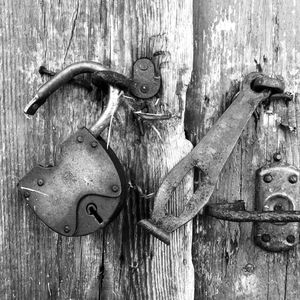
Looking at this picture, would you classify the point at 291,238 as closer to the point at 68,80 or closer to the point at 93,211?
the point at 93,211

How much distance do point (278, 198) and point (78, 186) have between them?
1.40 feet

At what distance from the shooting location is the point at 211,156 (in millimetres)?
992

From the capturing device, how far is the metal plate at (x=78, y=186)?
963 millimetres

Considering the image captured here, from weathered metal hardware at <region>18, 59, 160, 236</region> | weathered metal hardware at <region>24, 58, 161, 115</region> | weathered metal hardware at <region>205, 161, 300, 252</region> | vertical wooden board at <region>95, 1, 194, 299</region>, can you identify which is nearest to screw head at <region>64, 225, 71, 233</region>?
weathered metal hardware at <region>18, 59, 160, 236</region>

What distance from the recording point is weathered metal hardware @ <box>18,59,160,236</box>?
0.96 m

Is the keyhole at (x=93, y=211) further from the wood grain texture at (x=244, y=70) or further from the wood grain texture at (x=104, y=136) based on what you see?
the wood grain texture at (x=244, y=70)

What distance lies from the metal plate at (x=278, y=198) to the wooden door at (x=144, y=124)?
0.02m

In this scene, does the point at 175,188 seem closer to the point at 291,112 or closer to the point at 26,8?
the point at 291,112

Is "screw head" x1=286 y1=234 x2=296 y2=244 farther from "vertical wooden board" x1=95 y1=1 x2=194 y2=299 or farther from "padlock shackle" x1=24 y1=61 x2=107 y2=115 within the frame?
"padlock shackle" x1=24 y1=61 x2=107 y2=115

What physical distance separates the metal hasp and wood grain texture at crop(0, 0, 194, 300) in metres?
0.06

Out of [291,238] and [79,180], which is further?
[291,238]

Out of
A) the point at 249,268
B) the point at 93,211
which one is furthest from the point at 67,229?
the point at 249,268

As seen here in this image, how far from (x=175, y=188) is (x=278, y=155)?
25 cm

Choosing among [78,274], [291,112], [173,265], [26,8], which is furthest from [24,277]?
Answer: [291,112]
